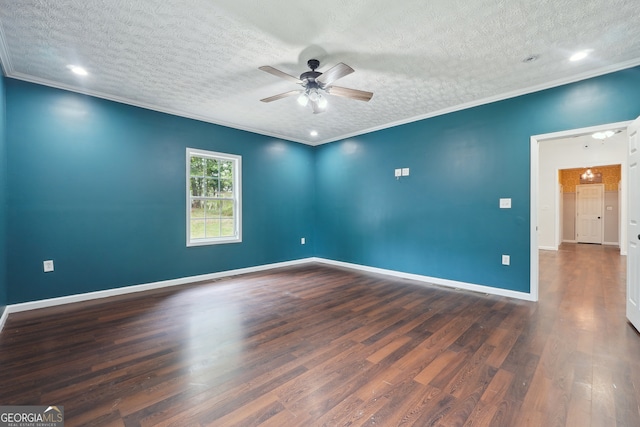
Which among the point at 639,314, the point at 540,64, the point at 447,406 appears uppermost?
the point at 540,64

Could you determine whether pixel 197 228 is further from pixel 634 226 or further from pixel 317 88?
pixel 634 226

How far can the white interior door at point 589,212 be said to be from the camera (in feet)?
27.7

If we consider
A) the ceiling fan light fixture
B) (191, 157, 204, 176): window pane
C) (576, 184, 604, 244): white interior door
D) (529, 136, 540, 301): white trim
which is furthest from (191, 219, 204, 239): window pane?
(576, 184, 604, 244): white interior door

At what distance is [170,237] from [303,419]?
11.9ft

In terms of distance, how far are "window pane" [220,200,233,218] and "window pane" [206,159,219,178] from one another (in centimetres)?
51

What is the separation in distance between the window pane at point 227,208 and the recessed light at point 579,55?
4985 millimetres

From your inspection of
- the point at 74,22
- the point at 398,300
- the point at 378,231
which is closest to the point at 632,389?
the point at 398,300

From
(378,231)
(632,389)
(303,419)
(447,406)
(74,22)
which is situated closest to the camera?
(303,419)

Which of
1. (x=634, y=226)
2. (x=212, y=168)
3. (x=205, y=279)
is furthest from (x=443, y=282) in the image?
(x=212, y=168)

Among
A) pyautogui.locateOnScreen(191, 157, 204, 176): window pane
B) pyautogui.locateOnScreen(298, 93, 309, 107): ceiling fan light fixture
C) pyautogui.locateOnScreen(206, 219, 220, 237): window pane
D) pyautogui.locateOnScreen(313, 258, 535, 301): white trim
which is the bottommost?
pyautogui.locateOnScreen(313, 258, 535, 301): white trim

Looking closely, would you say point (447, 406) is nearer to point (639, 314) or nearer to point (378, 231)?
point (639, 314)

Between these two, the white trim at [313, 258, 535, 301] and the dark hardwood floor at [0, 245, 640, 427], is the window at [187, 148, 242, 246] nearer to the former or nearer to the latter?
the dark hardwood floor at [0, 245, 640, 427]

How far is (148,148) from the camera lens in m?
4.02

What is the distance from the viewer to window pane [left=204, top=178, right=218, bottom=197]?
15.4 feet
